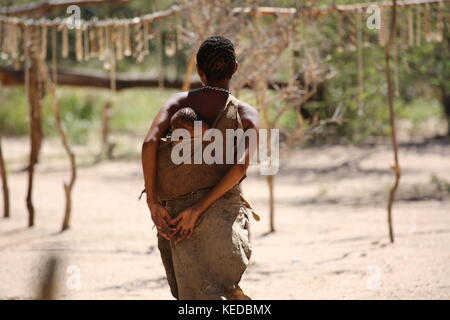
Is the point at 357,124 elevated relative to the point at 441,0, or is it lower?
lower

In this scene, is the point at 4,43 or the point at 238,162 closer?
the point at 238,162

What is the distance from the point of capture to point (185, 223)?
3.25m

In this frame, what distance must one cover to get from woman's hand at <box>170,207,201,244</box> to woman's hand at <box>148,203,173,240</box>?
0.03 meters

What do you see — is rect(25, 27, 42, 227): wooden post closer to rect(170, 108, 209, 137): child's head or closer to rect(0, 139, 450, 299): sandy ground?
rect(0, 139, 450, 299): sandy ground

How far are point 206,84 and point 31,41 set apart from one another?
6.30 m

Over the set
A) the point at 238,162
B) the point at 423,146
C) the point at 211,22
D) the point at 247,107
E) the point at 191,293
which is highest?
the point at 211,22

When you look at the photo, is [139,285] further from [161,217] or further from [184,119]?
[184,119]

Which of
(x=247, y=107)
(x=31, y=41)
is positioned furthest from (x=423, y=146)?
(x=247, y=107)

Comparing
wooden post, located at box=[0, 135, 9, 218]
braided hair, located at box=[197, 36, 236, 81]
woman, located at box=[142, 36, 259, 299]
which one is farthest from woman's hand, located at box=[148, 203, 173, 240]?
wooden post, located at box=[0, 135, 9, 218]

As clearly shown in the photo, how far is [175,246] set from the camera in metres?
3.29

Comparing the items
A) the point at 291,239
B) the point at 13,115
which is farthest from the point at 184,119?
the point at 13,115

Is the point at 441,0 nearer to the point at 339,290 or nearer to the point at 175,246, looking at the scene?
the point at 339,290

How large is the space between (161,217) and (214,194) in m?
0.27

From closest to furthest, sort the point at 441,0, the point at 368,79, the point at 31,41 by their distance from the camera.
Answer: the point at 441,0 < the point at 31,41 < the point at 368,79
